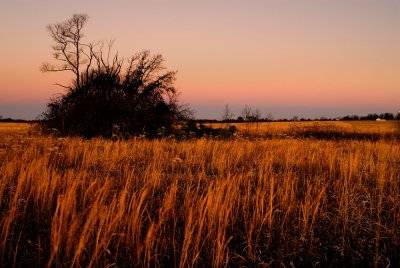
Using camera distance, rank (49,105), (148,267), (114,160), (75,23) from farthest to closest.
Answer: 1. (75,23)
2. (49,105)
3. (114,160)
4. (148,267)

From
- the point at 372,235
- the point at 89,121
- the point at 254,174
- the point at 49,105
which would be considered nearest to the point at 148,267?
the point at 372,235

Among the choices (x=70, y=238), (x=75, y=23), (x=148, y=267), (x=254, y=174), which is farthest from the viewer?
(x=75, y=23)

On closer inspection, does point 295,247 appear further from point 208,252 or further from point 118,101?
point 118,101

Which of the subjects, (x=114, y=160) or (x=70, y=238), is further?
(x=114, y=160)

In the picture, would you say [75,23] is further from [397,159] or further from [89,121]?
[397,159]

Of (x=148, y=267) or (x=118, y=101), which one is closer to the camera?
(x=148, y=267)

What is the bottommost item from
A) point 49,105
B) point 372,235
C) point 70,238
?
point 372,235

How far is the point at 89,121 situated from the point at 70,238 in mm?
12474

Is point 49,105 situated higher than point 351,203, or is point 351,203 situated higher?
point 49,105

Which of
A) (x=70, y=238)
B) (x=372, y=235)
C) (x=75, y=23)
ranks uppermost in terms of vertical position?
(x=75, y=23)

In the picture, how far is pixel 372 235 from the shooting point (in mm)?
3064

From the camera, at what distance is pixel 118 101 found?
1488cm

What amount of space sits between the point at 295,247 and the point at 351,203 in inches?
55.5

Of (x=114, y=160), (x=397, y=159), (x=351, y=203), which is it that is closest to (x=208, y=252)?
(x=351, y=203)
